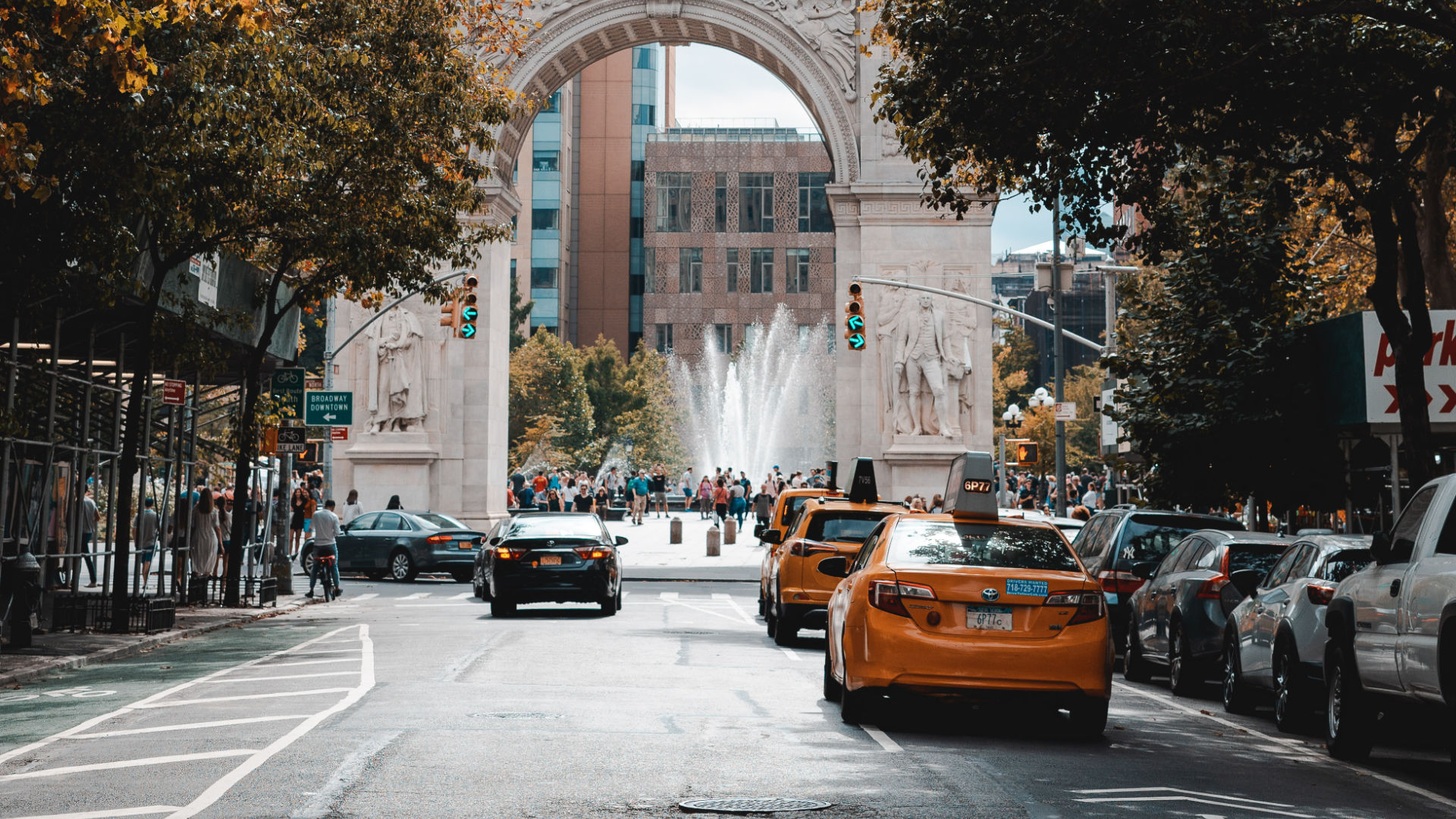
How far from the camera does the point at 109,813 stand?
780 cm

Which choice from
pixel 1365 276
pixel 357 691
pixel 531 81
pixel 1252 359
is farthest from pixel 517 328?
pixel 357 691

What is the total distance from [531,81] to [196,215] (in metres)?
24.2

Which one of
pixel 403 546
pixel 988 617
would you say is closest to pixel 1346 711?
pixel 988 617

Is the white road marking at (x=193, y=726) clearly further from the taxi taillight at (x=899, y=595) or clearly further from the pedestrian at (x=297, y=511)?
the pedestrian at (x=297, y=511)

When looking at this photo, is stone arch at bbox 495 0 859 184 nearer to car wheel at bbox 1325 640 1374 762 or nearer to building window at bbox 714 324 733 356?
car wheel at bbox 1325 640 1374 762

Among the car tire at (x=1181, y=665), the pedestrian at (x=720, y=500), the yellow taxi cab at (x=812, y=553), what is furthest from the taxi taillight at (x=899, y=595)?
the pedestrian at (x=720, y=500)

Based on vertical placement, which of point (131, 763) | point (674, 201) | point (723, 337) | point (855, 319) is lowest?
point (131, 763)

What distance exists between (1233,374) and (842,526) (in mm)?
6608

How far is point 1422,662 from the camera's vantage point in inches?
367

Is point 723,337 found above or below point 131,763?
above

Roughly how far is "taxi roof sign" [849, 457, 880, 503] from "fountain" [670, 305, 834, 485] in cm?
4222

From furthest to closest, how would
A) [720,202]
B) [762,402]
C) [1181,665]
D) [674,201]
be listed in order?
[674,201]
[720,202]
[762,402]
[1181,665]

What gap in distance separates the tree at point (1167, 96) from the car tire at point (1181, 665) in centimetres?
257

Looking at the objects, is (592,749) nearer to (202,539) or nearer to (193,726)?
(193,726)
